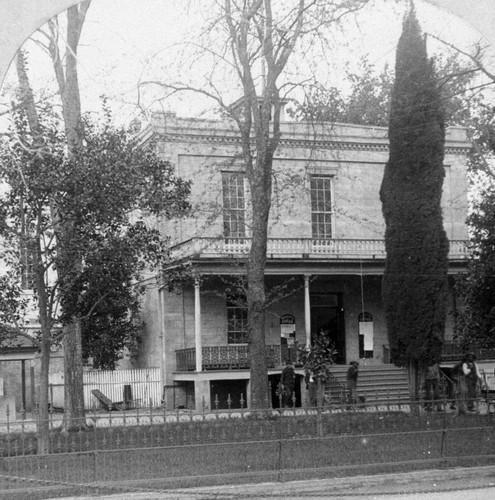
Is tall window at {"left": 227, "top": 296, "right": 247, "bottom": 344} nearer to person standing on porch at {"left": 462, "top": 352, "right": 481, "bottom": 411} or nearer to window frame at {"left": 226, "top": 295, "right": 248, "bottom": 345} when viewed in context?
window frame at {"left": 226, "top": 295, "right": 248, "bottom": 345}

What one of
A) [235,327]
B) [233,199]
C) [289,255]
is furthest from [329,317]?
[233,199]

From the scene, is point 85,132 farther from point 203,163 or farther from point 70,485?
point 203,163

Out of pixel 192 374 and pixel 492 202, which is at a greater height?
pixel 492 202

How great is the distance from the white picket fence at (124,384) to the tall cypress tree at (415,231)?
289 inches

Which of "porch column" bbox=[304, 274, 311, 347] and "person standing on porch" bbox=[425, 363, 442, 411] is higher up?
"porch column" bbox=[304, 274, 311, 347]

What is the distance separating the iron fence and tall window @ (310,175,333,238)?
377 inches

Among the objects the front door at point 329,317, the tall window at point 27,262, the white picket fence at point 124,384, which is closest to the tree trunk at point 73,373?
the tall window at point 27,262

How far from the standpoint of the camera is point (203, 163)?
824 inches

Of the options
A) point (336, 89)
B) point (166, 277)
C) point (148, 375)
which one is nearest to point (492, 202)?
point (336, 89)

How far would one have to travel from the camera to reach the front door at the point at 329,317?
2669cm

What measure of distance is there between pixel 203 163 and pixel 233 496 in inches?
436

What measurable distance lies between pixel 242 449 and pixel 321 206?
13163 millimetres

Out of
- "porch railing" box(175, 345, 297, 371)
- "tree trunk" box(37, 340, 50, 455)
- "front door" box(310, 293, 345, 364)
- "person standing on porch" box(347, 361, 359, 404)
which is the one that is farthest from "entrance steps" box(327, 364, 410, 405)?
"tree trunk" box(37, 340, 50, 455)

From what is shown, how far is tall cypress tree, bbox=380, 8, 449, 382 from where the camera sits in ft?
64.8
